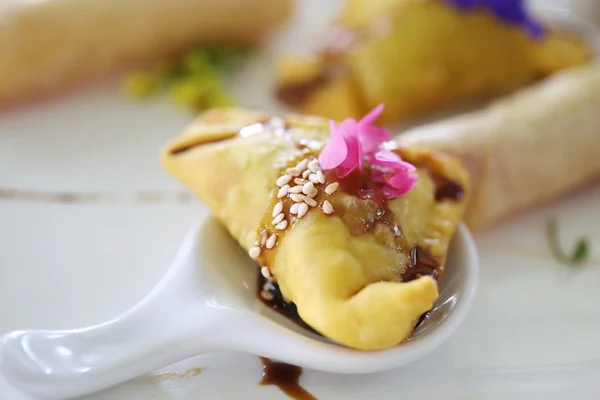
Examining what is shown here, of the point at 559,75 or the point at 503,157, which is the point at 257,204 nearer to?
the point at 503,157

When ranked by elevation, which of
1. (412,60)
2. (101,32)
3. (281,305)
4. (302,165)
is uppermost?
(101,32)

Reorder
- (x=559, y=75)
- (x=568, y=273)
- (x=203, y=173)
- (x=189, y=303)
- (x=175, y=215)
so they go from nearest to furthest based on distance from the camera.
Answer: (x=189, y=303) < (x=203, y=173) < (x=568, y=273) < (x=175, y=215) < (x=559, y=75)

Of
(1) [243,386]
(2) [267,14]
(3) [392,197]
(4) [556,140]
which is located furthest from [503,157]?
(2) [267,14]

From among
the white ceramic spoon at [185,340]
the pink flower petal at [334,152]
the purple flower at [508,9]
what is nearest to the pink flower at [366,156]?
the pink flower petal at [334,152]

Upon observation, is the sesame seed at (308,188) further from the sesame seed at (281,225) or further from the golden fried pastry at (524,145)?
the golden fried pastry at (524,145)

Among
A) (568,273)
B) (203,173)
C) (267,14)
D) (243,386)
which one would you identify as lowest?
(568,273)

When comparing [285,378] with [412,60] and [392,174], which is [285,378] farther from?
[412,60]

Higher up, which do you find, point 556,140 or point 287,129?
point 287,129

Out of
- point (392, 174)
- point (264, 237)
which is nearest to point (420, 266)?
point (392, 174)
